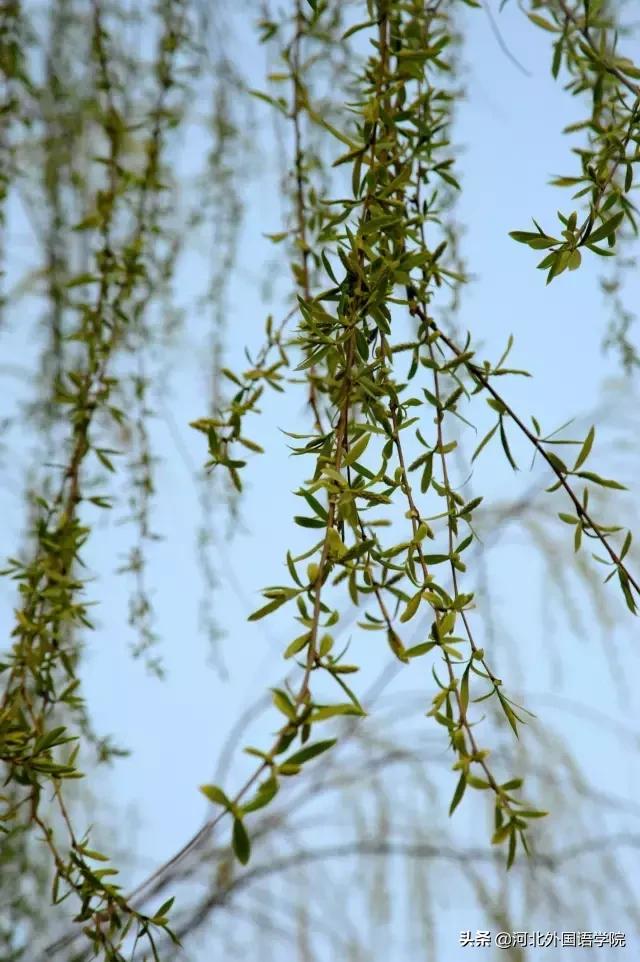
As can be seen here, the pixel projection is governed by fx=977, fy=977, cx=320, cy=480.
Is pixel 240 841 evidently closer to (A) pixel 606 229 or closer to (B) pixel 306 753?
(B) pixel 306 753

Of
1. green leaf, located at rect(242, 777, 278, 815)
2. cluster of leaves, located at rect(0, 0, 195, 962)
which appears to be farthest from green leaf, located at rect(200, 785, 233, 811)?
cluster of leaves, located at rect(0, 0, 195, 962)

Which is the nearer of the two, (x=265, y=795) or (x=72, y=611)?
(x=265, y=795)

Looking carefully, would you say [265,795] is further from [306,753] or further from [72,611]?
[72,611]

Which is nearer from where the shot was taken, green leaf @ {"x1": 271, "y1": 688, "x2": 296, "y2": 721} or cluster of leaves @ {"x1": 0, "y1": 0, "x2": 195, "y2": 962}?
green leaf @ {"x1": 271, "y1": 688, "x2": 296, "y2": 721}

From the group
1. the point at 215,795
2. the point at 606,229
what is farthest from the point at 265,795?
the point at 606,229

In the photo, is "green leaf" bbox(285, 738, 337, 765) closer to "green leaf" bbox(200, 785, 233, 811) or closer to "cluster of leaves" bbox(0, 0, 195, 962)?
"green leaf" bbox(200, 785, 233, 811)

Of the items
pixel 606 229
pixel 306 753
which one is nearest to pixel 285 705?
pixel 306 753

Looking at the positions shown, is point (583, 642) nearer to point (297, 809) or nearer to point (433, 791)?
point (433, 791)

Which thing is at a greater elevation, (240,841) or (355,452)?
(355,452)

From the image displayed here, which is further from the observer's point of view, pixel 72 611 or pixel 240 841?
pixel 72 611

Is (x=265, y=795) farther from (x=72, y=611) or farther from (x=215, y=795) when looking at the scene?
(x=72, y=611)

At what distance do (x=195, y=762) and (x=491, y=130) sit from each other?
30.5 inches

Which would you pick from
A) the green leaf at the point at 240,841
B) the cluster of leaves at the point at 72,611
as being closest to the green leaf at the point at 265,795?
the green leaf at the point at 240,841

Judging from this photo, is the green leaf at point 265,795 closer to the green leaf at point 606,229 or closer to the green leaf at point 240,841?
the green leaf at point 240,841
